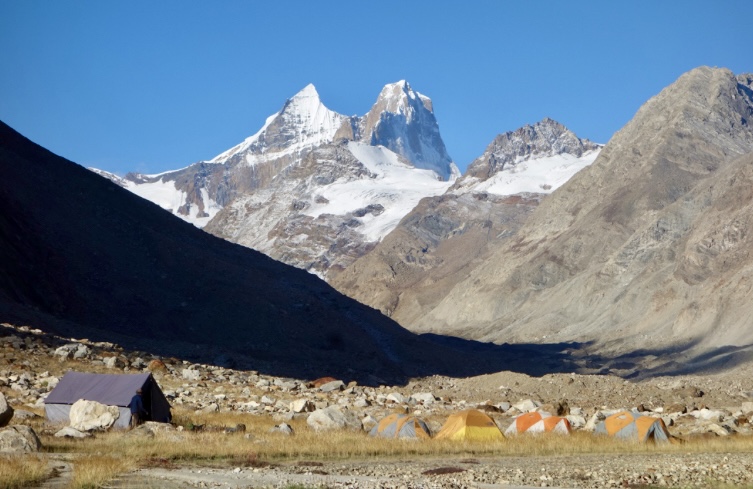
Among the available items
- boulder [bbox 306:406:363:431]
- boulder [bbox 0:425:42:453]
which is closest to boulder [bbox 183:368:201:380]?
boulder [bbox 306:406:363:431]

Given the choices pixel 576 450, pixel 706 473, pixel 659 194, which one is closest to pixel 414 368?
pixel 576 450

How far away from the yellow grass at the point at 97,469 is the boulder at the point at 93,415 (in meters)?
5.75

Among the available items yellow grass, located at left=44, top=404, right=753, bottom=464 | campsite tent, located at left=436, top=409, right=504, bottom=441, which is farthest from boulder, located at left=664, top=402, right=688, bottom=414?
campsite tent, located at left=436, top=409, right=504, bottom=441

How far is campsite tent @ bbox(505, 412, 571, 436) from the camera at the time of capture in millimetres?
36031

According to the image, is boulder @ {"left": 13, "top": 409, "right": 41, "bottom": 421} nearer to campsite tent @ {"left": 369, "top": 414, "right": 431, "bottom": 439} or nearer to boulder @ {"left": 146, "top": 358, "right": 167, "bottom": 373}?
campsite tent @ {"left": 369, "top": 414, "right": 431, "bottom": 439}

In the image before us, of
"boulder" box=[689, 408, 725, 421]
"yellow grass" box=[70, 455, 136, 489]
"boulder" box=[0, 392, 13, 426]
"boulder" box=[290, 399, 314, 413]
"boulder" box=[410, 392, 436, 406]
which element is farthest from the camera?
"boulder" box=[410, 392, 436, 406]

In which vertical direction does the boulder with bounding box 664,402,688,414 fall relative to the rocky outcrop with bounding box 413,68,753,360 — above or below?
below

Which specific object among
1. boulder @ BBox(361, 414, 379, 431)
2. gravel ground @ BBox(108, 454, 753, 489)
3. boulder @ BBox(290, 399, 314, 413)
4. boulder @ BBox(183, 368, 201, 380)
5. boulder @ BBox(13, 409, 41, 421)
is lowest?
gravel ground @ BBox(108, 454, 753, 489)

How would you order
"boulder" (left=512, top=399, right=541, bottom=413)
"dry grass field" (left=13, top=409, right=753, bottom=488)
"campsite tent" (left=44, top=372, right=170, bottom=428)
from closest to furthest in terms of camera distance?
"dry grass field" (left=13, top=409, right=753, bottom=488)
"campsite tent" (left=44, top=372, right=170, bottom=428)
"boulder" (left=512, top=399, right=541, bottom=413)

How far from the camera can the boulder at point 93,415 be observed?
106 feet

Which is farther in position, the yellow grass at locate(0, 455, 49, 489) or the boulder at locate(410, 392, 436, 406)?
the boulder at locate(410, 392, 436, 406)

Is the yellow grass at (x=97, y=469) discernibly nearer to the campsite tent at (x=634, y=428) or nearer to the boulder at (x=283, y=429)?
the boulder at (x=283, y=429)

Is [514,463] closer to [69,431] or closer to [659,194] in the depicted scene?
[69,431]

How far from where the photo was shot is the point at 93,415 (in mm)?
32625
